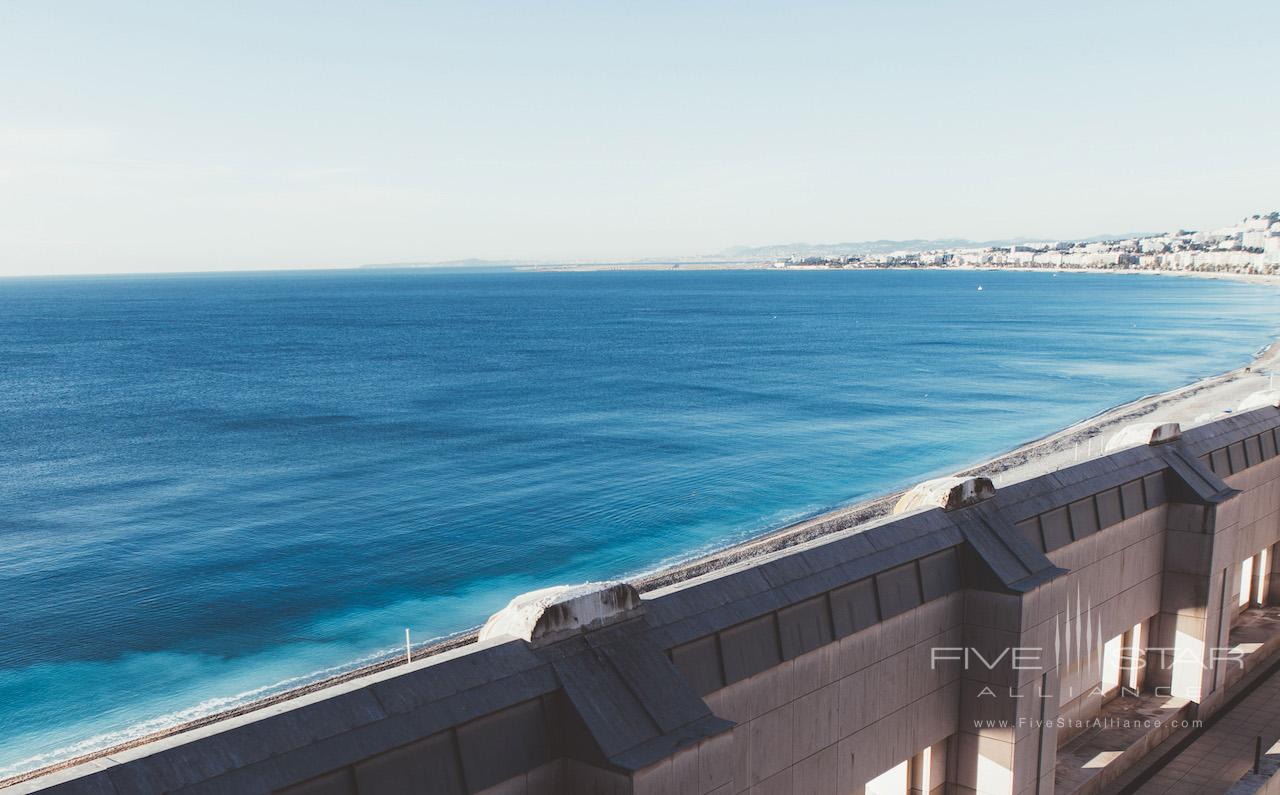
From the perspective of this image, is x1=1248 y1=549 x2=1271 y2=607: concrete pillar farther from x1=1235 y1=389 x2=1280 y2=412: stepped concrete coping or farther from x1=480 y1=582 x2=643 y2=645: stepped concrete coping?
x1=480 y1=582 x2=643 y2=645: stepped concrete coping

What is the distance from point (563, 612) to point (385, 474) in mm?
56608

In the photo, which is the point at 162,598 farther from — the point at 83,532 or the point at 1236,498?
the point at 1236,498

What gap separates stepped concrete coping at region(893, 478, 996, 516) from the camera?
1420cm

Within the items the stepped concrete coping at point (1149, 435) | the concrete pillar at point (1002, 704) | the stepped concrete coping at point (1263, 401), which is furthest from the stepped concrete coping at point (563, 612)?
the stepped concrete coping at point (1263, 401)

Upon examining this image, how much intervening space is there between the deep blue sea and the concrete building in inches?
1080

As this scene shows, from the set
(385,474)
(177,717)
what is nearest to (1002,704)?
(177,717)

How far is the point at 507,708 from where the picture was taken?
879cm

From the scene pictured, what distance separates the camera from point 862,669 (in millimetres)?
12398

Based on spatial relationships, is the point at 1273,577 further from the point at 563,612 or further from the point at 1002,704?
Result: the point at 563,612

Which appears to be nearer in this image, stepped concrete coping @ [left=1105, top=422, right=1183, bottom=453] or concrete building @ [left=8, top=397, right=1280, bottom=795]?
concrete building @ [left=8, top=397, right=1280, bottom=795]

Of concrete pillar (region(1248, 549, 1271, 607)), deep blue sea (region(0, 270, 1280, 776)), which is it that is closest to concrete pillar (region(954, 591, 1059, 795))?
concrete pillar (region(1248, 549, 1271, 607))

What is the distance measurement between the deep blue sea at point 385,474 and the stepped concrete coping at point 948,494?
27631mm

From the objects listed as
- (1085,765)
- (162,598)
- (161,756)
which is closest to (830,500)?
(162,598)

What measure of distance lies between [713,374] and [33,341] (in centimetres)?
12846
